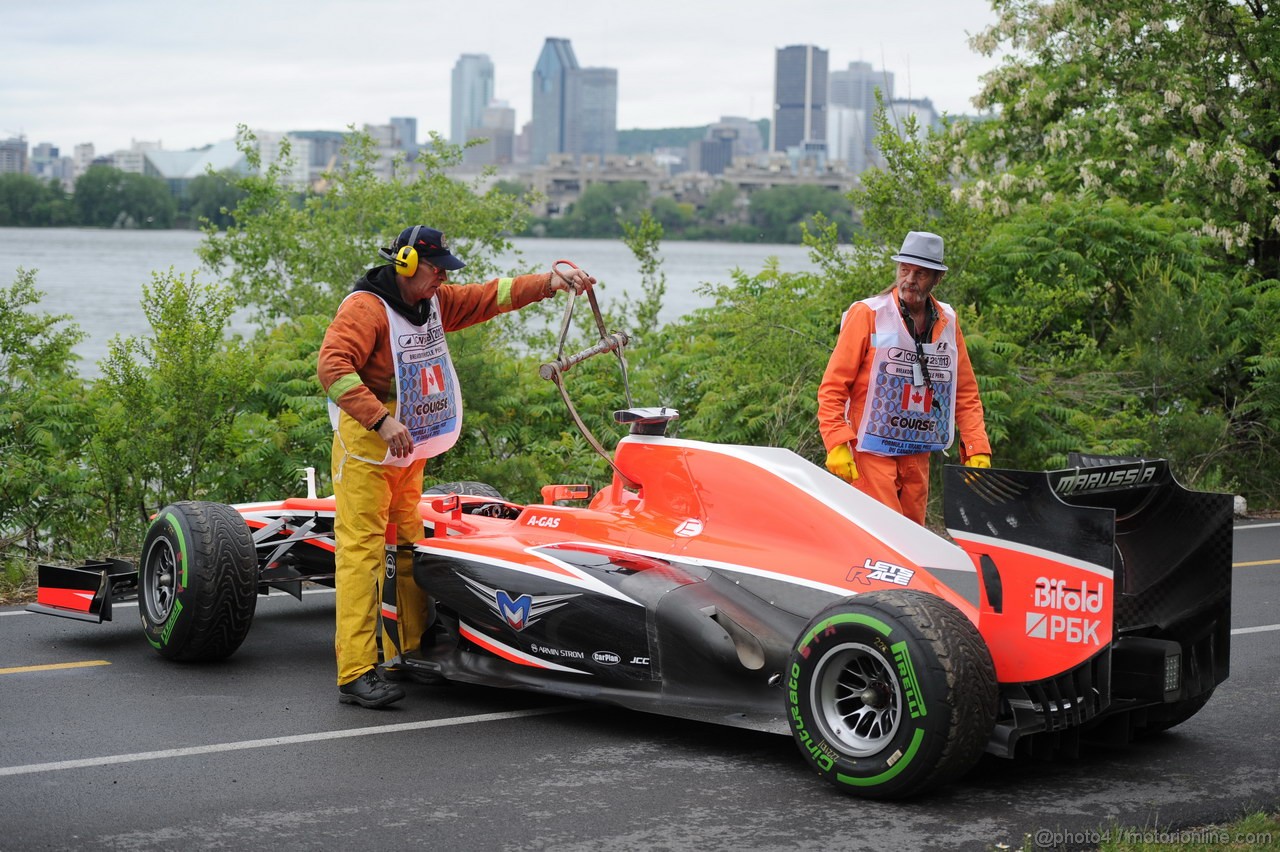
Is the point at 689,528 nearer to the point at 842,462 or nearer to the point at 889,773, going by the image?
the point at 842,462

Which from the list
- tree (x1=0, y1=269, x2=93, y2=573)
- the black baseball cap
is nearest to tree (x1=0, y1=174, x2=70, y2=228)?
tree (x1=0, y1=269, x2=93, y2=573)

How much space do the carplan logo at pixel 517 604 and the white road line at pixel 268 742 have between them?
45 centimetres

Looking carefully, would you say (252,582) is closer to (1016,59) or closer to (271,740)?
(271,740)

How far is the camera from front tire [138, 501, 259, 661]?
7.57m

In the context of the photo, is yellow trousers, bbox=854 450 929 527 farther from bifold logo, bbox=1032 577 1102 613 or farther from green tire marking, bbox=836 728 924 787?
green tire marking, bbox=836 728 924 787

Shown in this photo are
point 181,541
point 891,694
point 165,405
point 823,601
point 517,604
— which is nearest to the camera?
point 891,694

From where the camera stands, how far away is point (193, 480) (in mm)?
12062

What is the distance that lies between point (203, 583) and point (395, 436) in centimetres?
151

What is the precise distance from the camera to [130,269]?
273 feet

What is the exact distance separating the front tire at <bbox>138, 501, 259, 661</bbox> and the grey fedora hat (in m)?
3.65

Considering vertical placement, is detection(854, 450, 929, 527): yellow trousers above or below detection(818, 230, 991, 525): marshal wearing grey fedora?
below

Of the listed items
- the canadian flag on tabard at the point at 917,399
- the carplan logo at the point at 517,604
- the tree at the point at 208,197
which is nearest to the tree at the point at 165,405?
the carplan logo at the point at 517,604

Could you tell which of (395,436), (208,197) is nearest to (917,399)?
(395,436)

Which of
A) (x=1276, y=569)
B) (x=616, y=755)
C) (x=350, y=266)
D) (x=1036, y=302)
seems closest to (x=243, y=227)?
(x=350, y=266)
